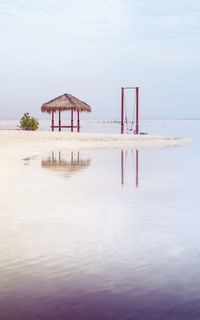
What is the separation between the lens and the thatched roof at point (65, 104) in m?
33.2

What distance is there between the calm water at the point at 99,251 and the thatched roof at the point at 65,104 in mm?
23581

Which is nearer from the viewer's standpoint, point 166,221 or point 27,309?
point 27,309

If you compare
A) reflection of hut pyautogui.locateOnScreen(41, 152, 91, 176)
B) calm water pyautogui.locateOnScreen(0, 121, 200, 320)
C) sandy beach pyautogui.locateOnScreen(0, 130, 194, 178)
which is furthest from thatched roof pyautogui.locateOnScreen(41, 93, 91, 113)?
calm water pyautogui.locateOnScreen(0, 121, 200, 320)

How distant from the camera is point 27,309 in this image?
3.38 meters

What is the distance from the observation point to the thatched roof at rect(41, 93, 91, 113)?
33188 mm

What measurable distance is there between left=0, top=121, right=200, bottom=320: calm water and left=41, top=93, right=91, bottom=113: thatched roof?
928 inches

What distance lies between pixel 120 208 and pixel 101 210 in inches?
13.6

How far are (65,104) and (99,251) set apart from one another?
29.0 m

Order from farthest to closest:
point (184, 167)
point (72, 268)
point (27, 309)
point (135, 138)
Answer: point (135, 138), point (184, 167), point (72, 268), point (27, 309)

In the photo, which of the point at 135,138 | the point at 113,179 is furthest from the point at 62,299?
the point at 135,138

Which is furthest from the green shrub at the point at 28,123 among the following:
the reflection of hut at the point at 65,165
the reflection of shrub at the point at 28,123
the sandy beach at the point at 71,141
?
the reflection of hut at the point at 65,165

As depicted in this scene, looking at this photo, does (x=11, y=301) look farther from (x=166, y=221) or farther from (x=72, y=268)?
(x=166, y=221)

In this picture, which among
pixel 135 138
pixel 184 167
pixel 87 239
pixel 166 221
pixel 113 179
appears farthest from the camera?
pixel 135 138

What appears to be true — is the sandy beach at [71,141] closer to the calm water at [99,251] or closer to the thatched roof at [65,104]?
the thatched roof at [65,104]
